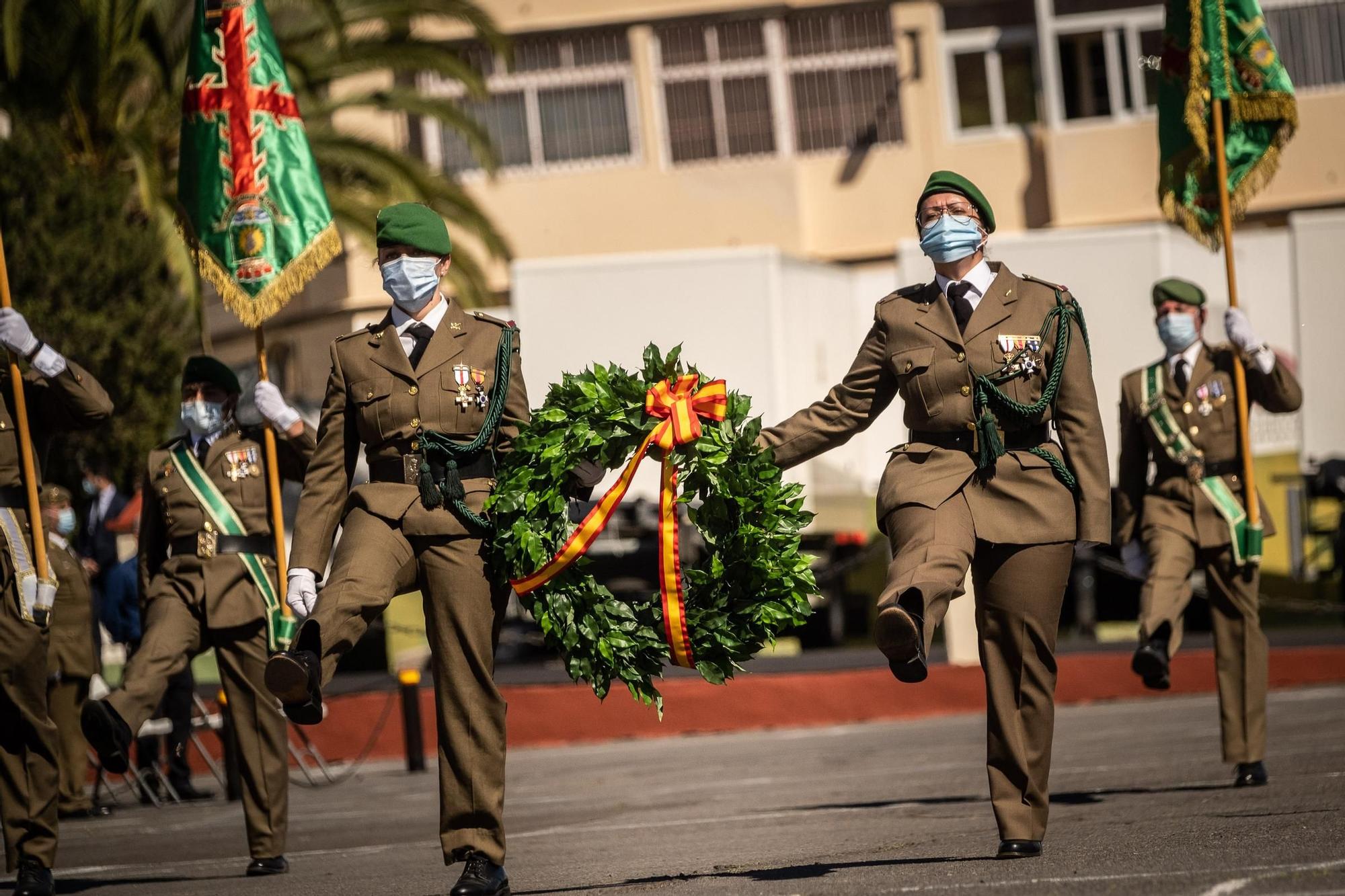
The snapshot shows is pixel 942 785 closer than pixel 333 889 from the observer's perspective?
No

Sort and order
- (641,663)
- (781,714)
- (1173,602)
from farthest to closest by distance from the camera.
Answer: (781,714), (1173,602), (641,663)

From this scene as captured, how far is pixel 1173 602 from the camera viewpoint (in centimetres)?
984

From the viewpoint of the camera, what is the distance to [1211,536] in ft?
32.5

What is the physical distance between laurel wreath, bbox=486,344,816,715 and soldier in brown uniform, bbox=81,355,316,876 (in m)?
2.40

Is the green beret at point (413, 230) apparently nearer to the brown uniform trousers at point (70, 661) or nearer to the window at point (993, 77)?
the brown uniform trousers at point (70, 661)

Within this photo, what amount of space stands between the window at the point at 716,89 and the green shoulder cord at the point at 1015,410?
73.8 feet

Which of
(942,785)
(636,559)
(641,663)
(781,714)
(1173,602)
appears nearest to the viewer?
(641,663)

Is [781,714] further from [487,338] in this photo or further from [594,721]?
[487,338]

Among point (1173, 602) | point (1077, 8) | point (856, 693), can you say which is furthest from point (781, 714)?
point (1077, 8)

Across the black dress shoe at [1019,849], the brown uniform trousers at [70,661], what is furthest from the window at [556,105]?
the black dress shoe at [1019,849]

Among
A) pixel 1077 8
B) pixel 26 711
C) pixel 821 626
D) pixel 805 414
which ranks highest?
pixel 1077 8

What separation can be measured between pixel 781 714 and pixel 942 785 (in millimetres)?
5440

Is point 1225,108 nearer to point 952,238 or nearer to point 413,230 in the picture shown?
point 952,238

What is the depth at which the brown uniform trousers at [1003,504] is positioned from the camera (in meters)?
7.04
